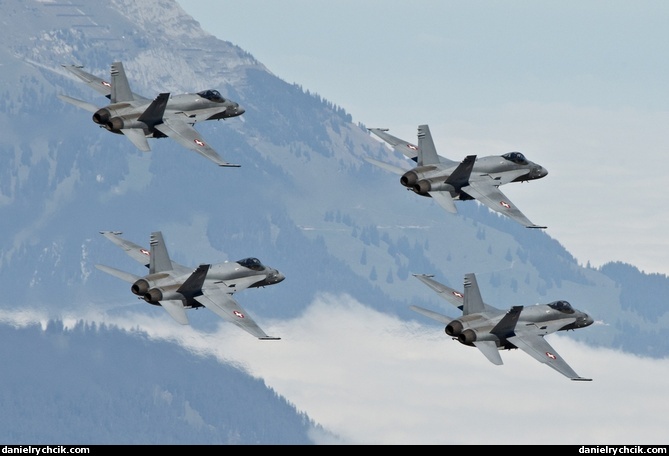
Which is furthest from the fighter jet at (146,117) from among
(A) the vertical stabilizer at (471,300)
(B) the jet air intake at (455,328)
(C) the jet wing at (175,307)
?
(B) the jet air intake at (455,328)

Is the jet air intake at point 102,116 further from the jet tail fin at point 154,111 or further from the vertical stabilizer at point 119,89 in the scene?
the vertical stabilizer at point 119,89

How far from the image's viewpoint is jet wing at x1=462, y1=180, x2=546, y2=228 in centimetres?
12975

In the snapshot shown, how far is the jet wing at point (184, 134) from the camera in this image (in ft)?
430

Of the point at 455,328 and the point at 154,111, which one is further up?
the point at 154,111

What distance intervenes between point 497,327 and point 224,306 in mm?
20467

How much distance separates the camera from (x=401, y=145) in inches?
5630

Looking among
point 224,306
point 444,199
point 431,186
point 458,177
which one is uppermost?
point 458,177

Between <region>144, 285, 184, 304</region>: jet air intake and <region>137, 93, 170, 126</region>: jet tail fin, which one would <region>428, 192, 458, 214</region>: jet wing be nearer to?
<region>144, 285, 184, 304</region>: jet air intake

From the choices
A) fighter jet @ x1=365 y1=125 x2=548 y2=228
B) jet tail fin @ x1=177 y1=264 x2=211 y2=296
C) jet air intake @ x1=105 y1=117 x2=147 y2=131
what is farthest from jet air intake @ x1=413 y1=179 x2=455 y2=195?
jet air intake @ x1=105 y1=117 x2=147 y2=131

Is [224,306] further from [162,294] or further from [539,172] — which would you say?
[539,172]

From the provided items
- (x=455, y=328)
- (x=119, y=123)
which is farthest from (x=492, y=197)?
(x=119, y=123)

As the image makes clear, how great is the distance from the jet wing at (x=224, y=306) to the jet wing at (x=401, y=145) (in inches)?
963
